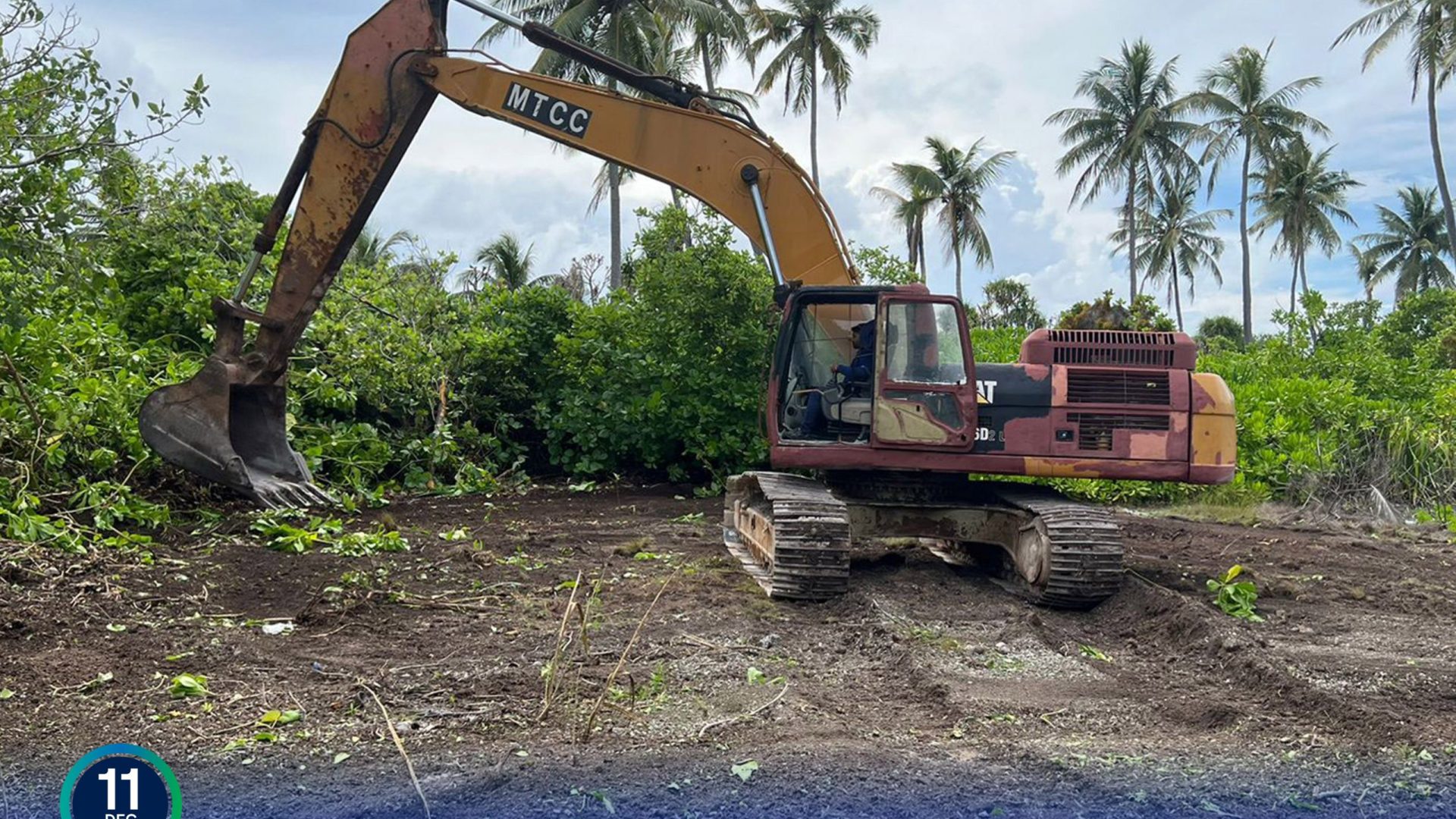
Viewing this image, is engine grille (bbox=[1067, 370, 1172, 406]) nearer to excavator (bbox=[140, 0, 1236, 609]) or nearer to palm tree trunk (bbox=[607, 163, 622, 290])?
excavator (bbox=[140, 0, 1236, 609])

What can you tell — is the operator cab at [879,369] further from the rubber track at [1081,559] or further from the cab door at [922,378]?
the rubber track at [1081,559]

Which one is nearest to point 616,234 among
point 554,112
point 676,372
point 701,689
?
point 676,372

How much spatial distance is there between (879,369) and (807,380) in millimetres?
712

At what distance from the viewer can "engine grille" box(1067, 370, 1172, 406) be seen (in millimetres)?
7449

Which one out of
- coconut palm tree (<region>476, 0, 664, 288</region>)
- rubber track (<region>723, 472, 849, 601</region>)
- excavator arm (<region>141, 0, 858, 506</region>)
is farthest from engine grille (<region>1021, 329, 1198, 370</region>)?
coconut palm tree (<region>476, 0, 664, 288</region>)

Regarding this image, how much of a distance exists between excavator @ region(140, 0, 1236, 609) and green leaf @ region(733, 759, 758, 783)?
2989 mm

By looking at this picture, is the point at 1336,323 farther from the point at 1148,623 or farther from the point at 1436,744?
the point at 1436,744

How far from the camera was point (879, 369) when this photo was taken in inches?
292

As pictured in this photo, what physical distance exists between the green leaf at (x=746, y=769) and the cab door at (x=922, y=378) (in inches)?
146

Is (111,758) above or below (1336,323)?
below

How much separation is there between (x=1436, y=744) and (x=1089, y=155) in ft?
138

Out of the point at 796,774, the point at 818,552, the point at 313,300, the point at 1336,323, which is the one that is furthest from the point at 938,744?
the point at 1336,323

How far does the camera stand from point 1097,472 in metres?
7.43

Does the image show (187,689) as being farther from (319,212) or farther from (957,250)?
(957,250)
